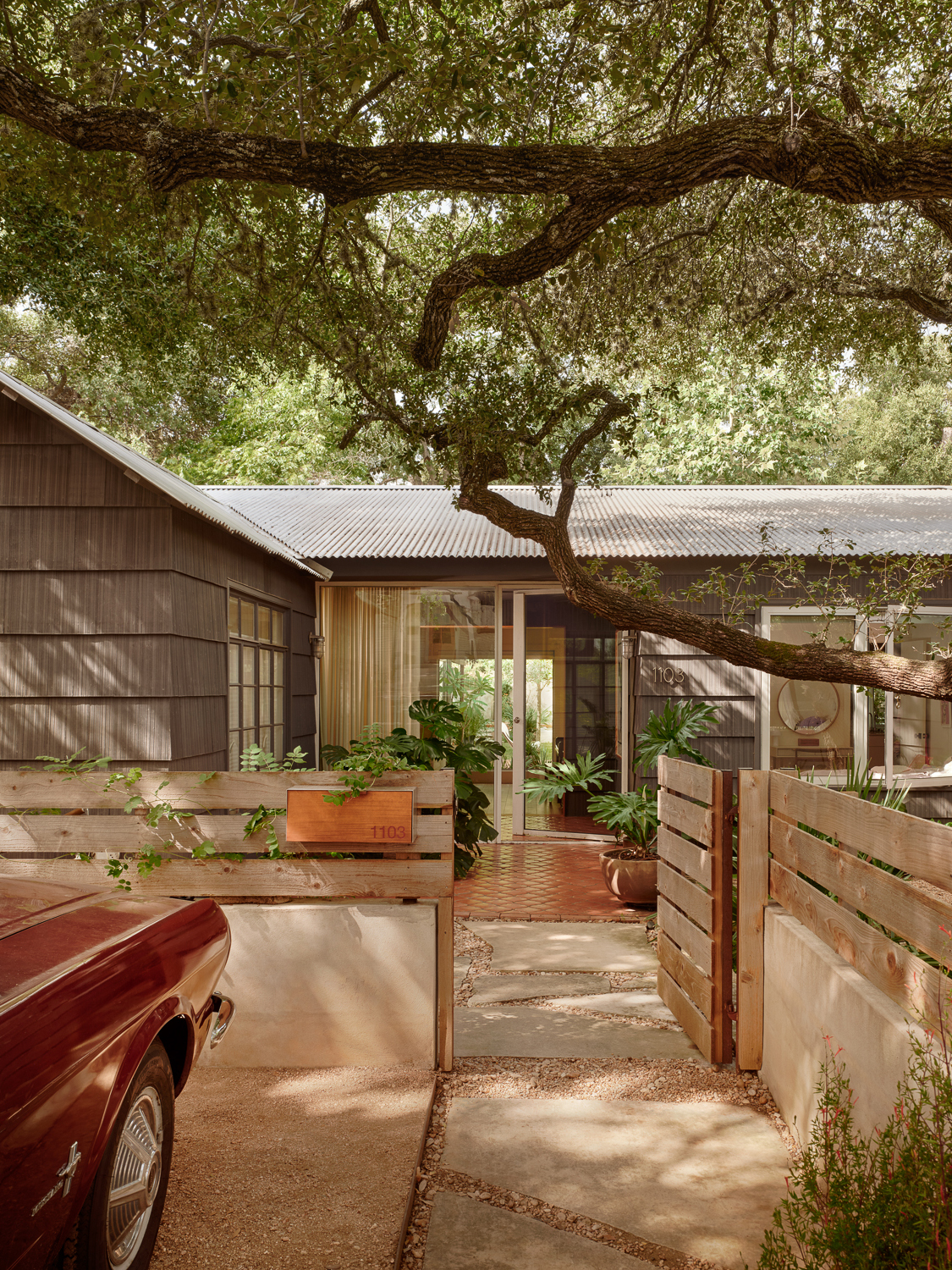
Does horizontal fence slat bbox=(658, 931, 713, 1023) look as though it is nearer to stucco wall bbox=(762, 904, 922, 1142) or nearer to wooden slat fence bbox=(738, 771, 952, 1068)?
wooden slat fence bbox=(738, 771, 952, 1068)

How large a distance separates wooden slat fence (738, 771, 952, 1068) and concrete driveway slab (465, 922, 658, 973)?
63.7 inches

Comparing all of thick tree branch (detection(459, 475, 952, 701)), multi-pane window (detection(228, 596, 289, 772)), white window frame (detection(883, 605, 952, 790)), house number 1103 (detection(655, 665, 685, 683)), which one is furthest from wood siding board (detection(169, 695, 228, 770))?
white window frame (detection(883, 605, 952, 790))

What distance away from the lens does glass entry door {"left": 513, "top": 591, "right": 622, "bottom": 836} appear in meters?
9.46

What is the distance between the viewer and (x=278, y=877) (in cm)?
384

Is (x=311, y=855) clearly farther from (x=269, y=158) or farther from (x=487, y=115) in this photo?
(x=487, y=115)

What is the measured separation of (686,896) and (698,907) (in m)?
0.20

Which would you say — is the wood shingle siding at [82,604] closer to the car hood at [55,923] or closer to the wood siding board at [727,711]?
the car hood at [55,923]

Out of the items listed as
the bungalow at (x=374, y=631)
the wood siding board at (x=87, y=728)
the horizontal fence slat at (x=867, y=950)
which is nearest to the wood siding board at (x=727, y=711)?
the bungalow at (x=374, y=631)

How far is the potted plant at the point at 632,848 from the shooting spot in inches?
259

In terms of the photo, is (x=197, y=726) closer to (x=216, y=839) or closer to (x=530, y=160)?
(x=216, y=839)

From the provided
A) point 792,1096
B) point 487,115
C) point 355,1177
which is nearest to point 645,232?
point 487,115

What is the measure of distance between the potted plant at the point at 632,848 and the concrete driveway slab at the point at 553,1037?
217 centimetres

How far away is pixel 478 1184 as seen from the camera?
2924 mm

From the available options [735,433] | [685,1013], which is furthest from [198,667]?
[735,433]
